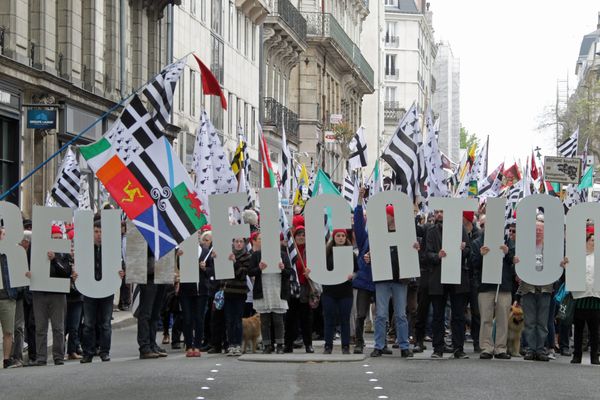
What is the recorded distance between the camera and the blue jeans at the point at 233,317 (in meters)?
19.1

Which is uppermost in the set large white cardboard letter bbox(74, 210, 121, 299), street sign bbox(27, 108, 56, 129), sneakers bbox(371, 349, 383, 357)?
street sign bbox(27, 108, 56, 129)

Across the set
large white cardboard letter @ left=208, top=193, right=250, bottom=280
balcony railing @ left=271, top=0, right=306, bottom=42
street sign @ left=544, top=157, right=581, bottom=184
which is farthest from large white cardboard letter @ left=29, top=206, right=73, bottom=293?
balcony railing @ left=271, top=0, right=306, bottom=42

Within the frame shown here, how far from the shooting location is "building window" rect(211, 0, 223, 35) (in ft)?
153

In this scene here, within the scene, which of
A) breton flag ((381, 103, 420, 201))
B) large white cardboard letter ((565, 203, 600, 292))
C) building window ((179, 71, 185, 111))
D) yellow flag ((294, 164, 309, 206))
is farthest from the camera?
building window ((179, 71, 185, 111))

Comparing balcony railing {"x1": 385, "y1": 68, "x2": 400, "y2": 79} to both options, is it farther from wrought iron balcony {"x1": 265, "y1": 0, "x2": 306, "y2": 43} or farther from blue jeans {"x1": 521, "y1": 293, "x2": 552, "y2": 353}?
blue jeans {"x1": 521, "y1": 293, "x2": 552, "y2": 353}

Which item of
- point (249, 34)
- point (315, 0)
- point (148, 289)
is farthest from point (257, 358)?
point (315, 0)

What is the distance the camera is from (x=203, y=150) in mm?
24734

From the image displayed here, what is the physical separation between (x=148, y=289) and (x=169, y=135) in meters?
22.8

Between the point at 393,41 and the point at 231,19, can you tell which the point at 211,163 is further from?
the point at 393,41

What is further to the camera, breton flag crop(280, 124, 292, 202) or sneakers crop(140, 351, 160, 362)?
breton flag crop(280, 124, 292, 202)

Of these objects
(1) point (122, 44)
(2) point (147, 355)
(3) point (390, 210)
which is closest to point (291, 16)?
(1) point (122, 44)

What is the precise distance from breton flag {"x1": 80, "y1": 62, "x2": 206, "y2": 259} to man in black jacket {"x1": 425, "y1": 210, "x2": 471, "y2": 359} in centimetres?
280

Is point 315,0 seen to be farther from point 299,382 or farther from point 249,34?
point 299,382

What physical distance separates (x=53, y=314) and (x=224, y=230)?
2257 mm
